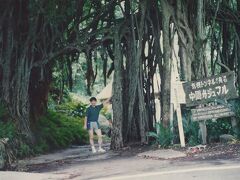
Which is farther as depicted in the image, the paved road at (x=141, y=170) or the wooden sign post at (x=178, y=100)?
the wooden sign post at (x=178, y=100)

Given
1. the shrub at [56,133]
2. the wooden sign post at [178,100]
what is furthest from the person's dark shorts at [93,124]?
the wooden sign post at [178,100]

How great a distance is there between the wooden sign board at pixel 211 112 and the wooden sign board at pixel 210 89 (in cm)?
23

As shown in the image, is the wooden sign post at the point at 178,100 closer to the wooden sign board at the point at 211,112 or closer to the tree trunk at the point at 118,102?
the wooden sign board at the point at 211,112

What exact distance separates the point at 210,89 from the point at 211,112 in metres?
0.47

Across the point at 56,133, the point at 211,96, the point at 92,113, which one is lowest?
the point at 56,133

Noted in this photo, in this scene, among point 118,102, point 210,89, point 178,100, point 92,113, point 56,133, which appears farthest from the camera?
point 56,133

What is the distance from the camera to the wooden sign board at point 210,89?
9.77 metres

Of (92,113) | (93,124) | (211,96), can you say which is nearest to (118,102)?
(92,113)

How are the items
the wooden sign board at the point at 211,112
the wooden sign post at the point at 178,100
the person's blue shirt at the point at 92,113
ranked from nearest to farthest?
the wooden sign board at the point at 211,112 → the wooden sign post at the point at 178,100 → the person's blue shirt at the point at 92,113

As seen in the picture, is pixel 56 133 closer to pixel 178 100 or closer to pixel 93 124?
pixel 93 124

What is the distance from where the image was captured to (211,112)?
32.1 ft

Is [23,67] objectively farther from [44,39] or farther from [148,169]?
[148,169]

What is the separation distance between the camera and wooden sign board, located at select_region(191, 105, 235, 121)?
965cm

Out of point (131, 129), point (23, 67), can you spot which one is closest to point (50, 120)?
point (23, 67)
